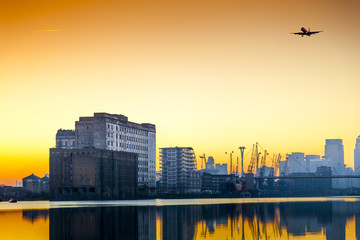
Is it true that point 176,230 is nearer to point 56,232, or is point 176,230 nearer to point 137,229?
point 137,229

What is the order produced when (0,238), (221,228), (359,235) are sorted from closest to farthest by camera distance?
(0,238), (359,235), (221,228)

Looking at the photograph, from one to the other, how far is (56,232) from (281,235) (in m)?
21.6

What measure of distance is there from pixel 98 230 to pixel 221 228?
13908mm

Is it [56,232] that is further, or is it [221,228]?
[221,228]

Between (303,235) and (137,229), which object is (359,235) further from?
(137,229)

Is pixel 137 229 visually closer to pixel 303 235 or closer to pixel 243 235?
pixel 243 235

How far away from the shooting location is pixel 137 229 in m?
63.3

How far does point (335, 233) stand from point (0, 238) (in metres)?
31.8

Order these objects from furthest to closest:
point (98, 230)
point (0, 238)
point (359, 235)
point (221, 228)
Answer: point (221, 228) → point (98, 230) → point (359, 235) → point (0, 238)

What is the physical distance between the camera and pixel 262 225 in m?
71.1

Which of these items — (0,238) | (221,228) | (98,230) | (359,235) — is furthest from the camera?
(221,228)

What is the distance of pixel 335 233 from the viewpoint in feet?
199

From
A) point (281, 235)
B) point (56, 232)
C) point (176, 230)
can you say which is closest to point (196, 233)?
point (176, 230)

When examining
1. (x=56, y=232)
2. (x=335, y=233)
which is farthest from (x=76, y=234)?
(x=335, y=233)
